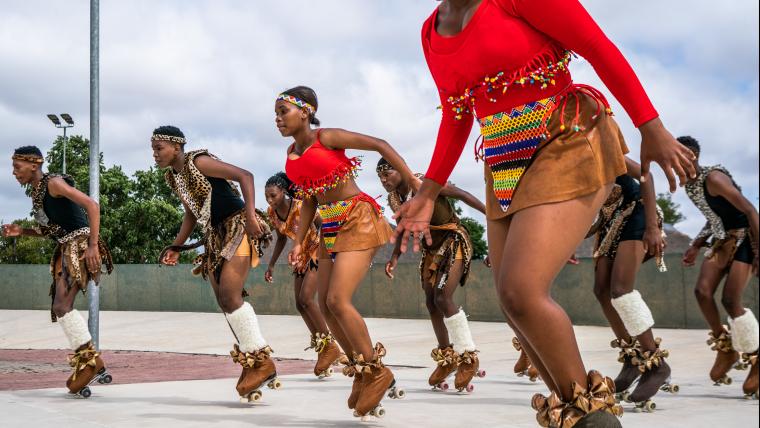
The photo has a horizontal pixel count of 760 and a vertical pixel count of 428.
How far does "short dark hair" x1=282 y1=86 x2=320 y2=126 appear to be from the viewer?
5.83 meters

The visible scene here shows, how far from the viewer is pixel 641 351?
5.63 m

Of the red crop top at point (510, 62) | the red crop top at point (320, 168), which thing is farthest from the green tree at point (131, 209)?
the red crop top at point (510, 62)

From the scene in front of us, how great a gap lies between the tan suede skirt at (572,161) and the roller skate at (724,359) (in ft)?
13.3

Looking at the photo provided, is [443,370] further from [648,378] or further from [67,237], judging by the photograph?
[67,237]

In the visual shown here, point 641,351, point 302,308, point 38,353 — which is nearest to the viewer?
point 641,351

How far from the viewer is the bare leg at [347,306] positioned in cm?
511

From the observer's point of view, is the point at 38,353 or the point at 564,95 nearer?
the point at 564,95

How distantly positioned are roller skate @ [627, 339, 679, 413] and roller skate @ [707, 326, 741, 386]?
887 mm

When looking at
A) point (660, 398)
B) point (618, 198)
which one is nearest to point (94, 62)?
point (618, 198)

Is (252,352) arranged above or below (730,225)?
below

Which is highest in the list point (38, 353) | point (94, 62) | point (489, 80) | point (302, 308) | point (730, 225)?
point (94, 62)

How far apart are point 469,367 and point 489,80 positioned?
159 inches

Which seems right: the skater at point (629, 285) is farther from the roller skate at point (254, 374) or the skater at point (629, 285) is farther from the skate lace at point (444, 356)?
the roller skate at point (254, 374)

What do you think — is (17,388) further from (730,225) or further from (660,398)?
(730,225)
